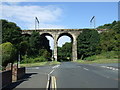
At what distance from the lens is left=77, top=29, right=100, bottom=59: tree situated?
77125 mm

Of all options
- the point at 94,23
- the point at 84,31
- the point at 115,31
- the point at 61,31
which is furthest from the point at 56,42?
the point at 115,31

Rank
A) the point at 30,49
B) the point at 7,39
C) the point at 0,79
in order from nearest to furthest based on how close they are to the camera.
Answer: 1. the point at 0,79
2. the point at 7,39
3. the point at 30,49

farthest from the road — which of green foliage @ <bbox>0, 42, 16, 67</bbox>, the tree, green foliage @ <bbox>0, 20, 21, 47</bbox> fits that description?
the tree

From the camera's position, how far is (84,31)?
81.2 m

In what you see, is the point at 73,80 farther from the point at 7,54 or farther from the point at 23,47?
the point at 23,47

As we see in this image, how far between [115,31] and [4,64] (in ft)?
176

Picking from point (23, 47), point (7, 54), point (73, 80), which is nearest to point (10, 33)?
point (23, 47)

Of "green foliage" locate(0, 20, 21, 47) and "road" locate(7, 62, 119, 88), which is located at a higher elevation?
"green foliage" locate(0, 20, 21, 47)

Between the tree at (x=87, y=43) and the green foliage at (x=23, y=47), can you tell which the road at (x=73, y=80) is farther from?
the tree at (x=87, y=43)

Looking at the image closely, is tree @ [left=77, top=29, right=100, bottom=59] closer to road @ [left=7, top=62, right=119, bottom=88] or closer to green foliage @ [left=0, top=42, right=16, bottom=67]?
road @ [left=7, top=62, right=119, bottom=88]

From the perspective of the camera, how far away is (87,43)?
79.1 m

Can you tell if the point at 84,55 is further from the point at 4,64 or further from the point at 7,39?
the point at 4,64

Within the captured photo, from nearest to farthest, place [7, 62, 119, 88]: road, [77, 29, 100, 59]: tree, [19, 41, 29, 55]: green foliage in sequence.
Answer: [7, 62, 119, 88]: road < [19, 41, 29, 55]: green foliage < [77, 29, 100, 59]: tree

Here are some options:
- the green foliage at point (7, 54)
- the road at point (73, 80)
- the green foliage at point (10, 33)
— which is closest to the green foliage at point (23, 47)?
the green foliage at point (10, 33)
